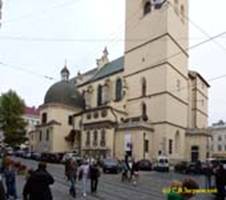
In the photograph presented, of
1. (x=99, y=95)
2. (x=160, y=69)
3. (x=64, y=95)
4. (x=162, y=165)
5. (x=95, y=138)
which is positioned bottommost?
(x=162, y=165)

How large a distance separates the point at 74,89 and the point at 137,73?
1989 centimetres

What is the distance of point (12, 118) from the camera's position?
8000cm

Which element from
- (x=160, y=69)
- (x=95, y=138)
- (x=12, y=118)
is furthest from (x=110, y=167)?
(x=12, y=118)

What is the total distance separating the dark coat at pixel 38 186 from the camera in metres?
11.8

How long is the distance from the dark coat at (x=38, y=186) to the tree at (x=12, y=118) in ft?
224

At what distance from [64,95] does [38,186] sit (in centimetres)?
7910

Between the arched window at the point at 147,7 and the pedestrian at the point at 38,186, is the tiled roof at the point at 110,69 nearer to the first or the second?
the arched window at the point at 147,7

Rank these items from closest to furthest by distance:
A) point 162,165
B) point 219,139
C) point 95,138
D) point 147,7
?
point 162,165 < point 95,138 < point 147,7 < point 219,139

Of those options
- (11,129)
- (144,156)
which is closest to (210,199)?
(144,156)

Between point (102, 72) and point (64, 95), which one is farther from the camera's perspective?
point (102, 72)

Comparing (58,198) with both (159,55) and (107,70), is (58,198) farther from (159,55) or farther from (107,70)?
(107,70)

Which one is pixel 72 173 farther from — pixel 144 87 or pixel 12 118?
pixel 12 118

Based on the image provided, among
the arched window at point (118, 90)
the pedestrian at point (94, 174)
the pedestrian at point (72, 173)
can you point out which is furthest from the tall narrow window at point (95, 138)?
the pedestrian at point (72, 173)

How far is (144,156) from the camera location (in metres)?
69.1
